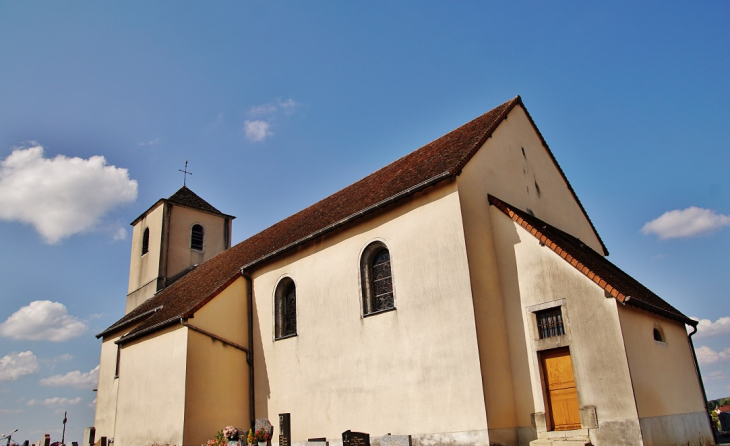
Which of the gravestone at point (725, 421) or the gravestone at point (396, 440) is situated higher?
the gravestone at point (396, 440)

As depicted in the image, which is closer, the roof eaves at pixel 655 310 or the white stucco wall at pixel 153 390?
the roof eaves at pixel 655 310

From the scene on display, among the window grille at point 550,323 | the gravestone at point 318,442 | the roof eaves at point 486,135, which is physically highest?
the roof eaves at point 486,135

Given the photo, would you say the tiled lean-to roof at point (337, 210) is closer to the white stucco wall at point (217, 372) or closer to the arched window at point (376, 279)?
the white stucco wall at point (217, 372)

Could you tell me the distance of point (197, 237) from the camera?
27578 millimetres

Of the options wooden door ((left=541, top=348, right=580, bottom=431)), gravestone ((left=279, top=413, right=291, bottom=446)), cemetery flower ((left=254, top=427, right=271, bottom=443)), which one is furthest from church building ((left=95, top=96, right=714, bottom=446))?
cemetery flower ((left=254, top=427, right=271, bottom=443))

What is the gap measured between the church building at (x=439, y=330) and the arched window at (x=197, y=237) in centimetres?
831

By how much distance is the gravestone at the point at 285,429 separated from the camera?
13.9m

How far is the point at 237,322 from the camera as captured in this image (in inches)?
680

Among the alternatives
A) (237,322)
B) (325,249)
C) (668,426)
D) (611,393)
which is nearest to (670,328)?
(668,426)

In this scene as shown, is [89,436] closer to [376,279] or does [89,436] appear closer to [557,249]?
[376,279]

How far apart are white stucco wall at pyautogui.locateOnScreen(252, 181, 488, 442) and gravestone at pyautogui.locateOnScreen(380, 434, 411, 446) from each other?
789mm

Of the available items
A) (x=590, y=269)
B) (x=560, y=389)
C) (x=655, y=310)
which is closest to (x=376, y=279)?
(x=560, y=389)

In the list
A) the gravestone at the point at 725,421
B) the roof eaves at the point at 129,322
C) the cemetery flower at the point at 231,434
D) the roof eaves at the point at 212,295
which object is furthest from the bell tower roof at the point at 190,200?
the gravestone at the point at 725,421

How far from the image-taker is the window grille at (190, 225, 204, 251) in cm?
2728
